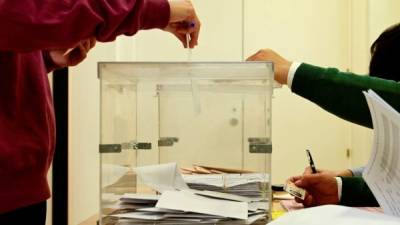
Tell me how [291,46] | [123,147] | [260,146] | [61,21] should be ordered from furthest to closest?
[291,46]
[123,147]
[260,146]
[61,21]

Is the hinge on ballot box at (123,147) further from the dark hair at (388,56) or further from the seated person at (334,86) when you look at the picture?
the dark hair at (388,56)

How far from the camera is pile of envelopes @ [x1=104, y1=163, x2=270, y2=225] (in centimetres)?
76

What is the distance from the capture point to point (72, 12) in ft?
1.96

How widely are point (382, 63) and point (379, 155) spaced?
0.77 m

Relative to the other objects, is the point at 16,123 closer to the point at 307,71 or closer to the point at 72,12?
the point at 72,12

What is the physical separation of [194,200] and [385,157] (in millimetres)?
360

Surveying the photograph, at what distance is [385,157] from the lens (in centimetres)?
60

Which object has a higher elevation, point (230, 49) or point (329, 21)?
point (329, 21)

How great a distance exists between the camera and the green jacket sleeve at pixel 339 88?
0.95 metres

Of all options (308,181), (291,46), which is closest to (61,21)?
(308,181)

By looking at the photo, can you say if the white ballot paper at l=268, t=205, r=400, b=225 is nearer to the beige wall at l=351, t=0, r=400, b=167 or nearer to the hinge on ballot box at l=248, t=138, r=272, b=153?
the hinge on ballot box at l=248, t=138, r=272, b=153

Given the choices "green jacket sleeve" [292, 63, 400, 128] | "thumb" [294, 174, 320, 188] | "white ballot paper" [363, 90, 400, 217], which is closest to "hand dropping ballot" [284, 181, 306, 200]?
"thumb" [294, 174, 320, 188]

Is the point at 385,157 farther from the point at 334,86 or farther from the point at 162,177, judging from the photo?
the point at 162,177

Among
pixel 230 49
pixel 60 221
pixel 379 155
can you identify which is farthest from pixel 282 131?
pixel 379 155
